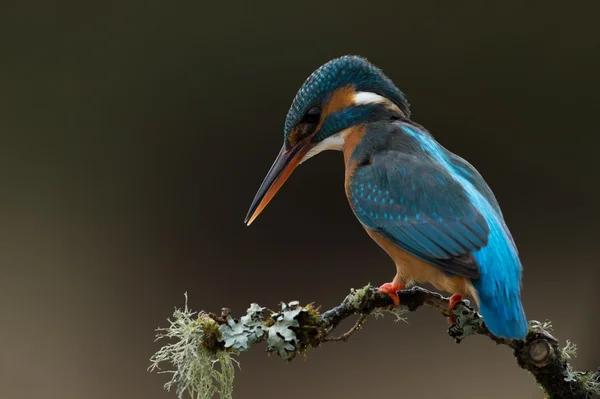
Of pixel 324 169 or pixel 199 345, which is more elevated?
pixel 324 169

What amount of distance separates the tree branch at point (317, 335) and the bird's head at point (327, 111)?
340 mm

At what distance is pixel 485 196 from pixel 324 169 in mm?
1122

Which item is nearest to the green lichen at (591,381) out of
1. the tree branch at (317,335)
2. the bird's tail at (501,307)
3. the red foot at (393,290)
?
the tree branch at (317,335)

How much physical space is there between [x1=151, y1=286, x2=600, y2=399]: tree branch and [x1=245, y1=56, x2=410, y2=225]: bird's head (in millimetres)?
340

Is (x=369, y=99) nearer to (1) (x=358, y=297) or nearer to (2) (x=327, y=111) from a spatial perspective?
(2) (x=327, y=111)

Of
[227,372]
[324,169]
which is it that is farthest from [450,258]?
[324,169]

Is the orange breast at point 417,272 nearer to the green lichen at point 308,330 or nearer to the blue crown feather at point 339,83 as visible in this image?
the blue crown feather at point 339,83

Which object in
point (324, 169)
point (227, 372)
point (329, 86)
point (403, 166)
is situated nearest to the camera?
point (227, 372)

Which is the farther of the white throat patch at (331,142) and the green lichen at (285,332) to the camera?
the white throat patch at (331,142)

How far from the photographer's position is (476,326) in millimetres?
1148

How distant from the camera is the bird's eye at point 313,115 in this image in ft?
4.47

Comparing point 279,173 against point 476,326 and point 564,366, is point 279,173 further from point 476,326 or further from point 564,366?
point 564,366

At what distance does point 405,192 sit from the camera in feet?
4.07

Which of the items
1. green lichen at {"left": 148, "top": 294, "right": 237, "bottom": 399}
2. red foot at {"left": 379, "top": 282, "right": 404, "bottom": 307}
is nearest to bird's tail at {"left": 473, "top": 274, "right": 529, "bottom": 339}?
red foot at {"left": 379, "top": 282, "right": 404, "bottom": 307}
